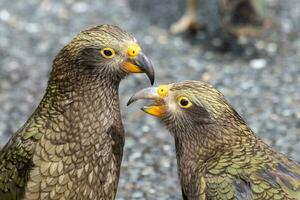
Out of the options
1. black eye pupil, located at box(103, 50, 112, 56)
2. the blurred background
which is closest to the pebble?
the blurred background

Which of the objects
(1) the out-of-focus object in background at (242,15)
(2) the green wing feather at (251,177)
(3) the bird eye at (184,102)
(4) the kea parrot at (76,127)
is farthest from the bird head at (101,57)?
(1) the out-of-focus object in background at (242,15)

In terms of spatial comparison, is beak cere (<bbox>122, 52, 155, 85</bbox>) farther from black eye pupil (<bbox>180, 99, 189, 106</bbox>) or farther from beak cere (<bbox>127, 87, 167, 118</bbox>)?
black eye pupil (<bbox>180, 99, 189, 106</bbox>)

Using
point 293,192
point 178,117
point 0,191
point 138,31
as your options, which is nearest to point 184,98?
point 178,117

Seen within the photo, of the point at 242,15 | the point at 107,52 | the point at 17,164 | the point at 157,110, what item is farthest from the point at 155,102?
the point at 242,15

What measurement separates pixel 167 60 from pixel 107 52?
5.47m

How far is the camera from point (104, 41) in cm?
503

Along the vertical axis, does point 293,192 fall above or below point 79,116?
below

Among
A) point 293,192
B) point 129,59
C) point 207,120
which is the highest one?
point 129,59

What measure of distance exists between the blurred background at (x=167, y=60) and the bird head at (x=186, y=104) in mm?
1947

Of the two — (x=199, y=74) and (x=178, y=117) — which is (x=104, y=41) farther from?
(x=199, y=74)

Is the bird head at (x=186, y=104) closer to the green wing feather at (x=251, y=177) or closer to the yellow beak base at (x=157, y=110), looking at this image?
the yellow beak base at (x=157, y=110)

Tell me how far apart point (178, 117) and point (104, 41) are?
76 centimetres

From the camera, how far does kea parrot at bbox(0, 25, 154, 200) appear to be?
5.02m

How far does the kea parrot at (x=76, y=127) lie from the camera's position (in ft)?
16.5
